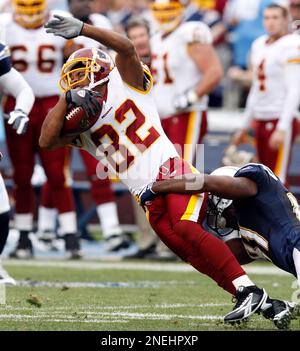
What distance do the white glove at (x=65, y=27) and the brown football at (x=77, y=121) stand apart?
0.36 metres

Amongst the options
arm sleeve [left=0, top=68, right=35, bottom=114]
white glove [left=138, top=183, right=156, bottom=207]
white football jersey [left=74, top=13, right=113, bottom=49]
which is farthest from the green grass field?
white football jersey [left=74, top=13, right=113, bottom=49]

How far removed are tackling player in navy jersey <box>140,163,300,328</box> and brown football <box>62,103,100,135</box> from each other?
44 centimetres

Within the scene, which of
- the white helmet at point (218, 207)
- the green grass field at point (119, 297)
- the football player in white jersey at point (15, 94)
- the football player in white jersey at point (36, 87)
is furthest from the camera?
the football player in white jersey at point (36, 87)

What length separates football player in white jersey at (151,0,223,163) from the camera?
8.84 m

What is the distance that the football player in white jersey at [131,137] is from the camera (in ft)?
16.5

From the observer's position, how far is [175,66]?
8.98 metres

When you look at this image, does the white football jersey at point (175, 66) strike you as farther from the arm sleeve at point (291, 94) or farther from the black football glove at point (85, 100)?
the black football glove at point (85, 100)

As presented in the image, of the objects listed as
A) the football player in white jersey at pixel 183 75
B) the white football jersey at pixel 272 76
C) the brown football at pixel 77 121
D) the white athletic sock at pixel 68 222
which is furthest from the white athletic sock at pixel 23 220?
the brown football at pixel 77 121

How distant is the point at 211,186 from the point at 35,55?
404 cm

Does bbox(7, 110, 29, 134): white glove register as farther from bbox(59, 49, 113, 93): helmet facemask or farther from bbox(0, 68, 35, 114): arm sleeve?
bbox(59, 49, 113, 93): helmet facemask

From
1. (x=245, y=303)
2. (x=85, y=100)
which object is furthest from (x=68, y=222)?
(x=245, y=303)

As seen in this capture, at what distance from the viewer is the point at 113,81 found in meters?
5.35
